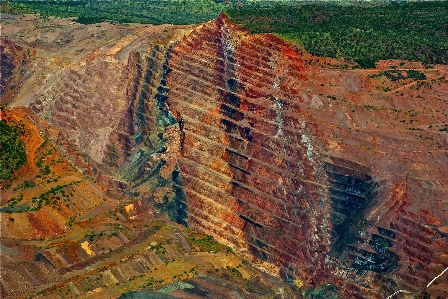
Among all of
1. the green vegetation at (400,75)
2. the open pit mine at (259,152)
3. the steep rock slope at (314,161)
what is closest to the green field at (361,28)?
the green vegetation at (400,75)

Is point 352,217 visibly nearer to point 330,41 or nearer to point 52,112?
point 330,41

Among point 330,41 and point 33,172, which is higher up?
point 330,41

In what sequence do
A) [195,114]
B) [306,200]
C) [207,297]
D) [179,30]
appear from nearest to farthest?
[207,297], [306,200], [195,114], [179,30]

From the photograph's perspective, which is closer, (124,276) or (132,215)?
(124,276)

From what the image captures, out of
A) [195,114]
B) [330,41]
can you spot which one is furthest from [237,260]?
[330,41]

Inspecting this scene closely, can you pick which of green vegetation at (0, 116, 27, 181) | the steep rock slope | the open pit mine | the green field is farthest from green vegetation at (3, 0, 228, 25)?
the steep rock slope

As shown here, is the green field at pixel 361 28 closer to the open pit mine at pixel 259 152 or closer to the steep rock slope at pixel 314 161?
the open pit mine at pixel 259 152
